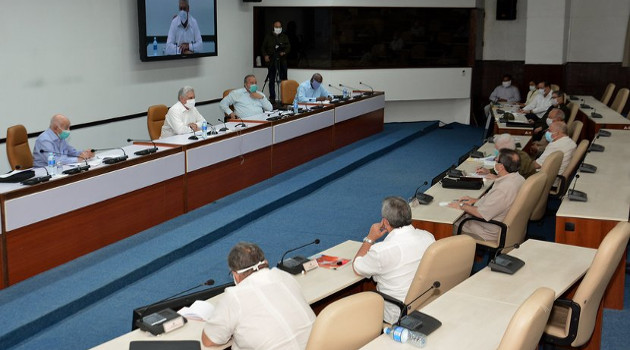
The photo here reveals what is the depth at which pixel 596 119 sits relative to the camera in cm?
1048

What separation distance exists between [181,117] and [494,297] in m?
5.29

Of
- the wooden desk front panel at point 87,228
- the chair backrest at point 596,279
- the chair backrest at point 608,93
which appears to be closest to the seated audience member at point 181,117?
the wooden desk front panel at point 87,228

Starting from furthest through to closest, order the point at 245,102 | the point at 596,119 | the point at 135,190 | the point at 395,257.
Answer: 1. the point at 596,119
2. the point at 245,102
3. the point at 135,190
4. the point at 395,257

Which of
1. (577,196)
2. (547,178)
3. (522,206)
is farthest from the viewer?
(547,178)

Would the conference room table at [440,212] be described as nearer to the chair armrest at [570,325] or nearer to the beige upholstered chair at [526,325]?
the chair armrest at [570,325]

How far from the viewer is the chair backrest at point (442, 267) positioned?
12.7 ft

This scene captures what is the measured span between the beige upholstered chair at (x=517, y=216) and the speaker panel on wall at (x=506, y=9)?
9.97 meters

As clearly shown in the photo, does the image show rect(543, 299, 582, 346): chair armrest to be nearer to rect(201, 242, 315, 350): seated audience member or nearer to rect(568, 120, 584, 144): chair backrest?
rect(201, 242, 315, 350): seated audience member

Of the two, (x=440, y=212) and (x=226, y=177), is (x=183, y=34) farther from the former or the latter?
(x=440, y=212)

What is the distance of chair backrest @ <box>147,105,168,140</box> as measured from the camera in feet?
27.9

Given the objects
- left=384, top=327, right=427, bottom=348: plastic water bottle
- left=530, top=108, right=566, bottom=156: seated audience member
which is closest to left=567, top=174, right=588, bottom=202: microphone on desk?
left=530, top=108, right=566, bottom=156: seated audience member

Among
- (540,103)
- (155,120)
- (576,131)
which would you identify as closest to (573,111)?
(540,103)

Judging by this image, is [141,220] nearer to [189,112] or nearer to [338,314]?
[189,112]

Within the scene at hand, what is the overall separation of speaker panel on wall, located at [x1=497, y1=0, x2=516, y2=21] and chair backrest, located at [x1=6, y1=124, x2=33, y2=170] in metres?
10.6
